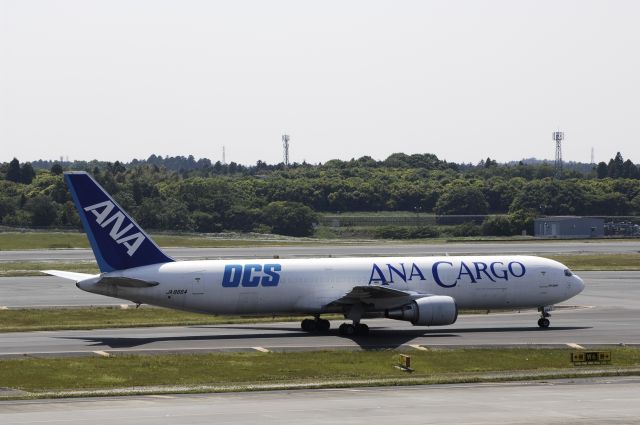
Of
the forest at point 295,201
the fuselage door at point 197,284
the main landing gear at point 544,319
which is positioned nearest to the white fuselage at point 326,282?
the fuselage door at point 197,284

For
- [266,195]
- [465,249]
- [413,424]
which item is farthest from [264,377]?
[266,195]

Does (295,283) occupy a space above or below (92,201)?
below

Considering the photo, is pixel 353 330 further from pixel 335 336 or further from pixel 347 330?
pixel 335 336

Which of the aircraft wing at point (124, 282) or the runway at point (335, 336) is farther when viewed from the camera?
the aircraft wing at point (124, 282)

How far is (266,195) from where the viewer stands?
187625mm

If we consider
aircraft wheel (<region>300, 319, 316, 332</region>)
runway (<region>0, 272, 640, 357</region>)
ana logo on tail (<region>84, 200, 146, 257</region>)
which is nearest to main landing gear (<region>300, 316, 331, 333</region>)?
aircraft wheel (<region>300, 319, 316, 332</region>)

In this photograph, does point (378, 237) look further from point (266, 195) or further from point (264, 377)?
point (264, 377)

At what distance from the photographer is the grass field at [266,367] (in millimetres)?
39594

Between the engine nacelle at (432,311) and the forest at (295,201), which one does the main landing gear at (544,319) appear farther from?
the forest at (295,201)

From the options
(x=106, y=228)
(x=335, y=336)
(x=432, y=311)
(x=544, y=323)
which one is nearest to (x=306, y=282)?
(x=335, y=336)

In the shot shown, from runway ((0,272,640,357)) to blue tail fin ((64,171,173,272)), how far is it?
3847 millimetres

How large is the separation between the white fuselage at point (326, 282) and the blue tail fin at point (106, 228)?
26.3 inches

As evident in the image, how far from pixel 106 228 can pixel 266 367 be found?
12177 millimetres

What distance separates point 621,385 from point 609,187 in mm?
157181
